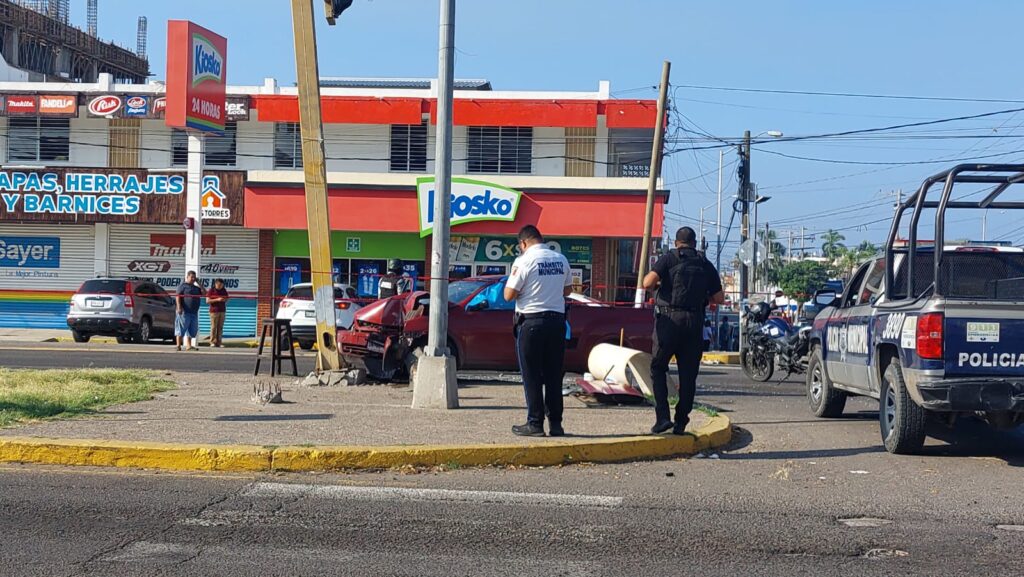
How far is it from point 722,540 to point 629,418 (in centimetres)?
445

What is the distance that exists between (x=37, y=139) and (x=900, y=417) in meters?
30.8

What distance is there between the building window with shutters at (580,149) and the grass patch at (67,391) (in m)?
19.5

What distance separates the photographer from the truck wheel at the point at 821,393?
1169 centimetres

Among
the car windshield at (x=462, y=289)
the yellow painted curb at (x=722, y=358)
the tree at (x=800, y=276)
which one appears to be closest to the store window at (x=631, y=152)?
the yellow painted curb at (x=722, y=358)

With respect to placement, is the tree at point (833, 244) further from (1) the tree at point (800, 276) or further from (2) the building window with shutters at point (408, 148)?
(2) the building window with shutters at point (408, 148)

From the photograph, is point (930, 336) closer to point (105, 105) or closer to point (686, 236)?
point (686, 236)

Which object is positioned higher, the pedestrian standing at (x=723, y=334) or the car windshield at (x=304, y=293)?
the car windshield at (x=304, y=293)

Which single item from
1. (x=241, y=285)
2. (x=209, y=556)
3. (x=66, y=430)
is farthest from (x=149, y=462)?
(x=241, y=285)

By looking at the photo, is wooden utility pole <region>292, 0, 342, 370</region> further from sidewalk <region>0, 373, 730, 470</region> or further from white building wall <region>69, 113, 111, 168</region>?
white building wall <region>69, 113, 111, 168</region>

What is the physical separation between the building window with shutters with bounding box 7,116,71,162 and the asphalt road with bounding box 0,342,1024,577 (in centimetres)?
2808

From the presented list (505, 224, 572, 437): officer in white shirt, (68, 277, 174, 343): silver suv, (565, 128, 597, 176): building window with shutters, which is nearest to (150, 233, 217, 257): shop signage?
(68, 277, 174, 343): silver suv

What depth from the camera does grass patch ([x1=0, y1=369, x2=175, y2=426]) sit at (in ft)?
31.7

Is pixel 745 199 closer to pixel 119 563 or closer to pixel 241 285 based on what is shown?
pixel 241 285

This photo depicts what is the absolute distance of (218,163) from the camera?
32906 mm
